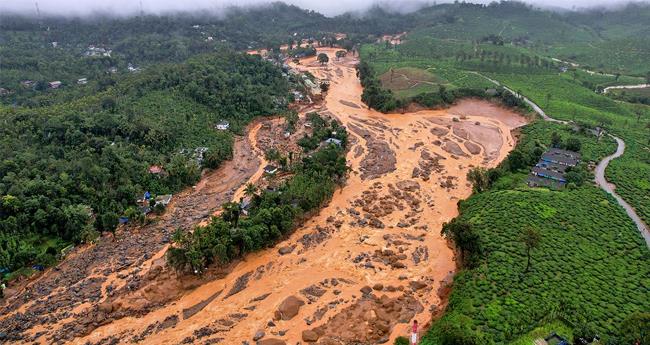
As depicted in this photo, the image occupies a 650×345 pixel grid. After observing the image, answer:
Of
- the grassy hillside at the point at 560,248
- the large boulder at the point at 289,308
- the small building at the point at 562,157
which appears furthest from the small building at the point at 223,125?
the small building at the point at 562,157

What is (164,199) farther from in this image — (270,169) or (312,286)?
(312,286)

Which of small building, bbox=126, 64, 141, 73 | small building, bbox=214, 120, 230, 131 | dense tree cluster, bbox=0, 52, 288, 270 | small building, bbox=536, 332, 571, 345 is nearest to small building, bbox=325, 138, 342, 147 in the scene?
dense tree cluster, bbox=0, 52, 288, 270

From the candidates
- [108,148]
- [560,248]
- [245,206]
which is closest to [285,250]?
[245,206]

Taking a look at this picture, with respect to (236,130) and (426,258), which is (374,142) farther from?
(426,258)

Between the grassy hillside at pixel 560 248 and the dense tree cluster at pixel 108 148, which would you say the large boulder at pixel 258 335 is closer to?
the grassy hillside at pixel 560 248

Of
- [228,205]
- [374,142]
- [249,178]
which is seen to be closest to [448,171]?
[374,142]
